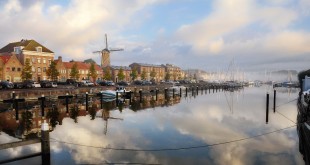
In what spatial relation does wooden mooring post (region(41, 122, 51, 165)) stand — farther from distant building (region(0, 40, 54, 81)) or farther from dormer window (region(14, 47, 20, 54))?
dormer window (region(14, 47, 20, 54))

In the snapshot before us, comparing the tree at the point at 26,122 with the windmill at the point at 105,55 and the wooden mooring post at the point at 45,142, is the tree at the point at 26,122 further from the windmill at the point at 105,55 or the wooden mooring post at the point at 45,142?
the windmill at the point at 105,55

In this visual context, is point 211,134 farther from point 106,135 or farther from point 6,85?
point 6,85

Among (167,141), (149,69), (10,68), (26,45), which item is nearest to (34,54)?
(26,45)

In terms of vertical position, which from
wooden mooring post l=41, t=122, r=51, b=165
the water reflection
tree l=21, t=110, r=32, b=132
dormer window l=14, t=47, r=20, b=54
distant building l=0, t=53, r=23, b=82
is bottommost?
the water reflection

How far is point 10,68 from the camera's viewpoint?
273ft

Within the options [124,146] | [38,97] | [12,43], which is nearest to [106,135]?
[124,146]

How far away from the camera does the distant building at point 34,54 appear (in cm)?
8988

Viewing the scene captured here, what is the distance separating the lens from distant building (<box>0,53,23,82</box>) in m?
81.1

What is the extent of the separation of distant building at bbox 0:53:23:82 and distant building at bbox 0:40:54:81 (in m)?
3.64

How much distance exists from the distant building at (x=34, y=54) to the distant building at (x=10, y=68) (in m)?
3.64

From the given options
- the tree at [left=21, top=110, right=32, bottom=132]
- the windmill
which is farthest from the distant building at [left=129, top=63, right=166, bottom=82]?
the tree at [left=21, top=110, right=32, bottom=132]

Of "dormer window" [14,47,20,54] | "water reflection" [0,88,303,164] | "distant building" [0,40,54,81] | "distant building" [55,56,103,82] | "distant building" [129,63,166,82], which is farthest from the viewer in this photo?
"distant building" [129,63,166,82]

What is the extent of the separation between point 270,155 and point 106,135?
1448 cm

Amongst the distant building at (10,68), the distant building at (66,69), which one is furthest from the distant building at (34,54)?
the distant building at (66,69)
